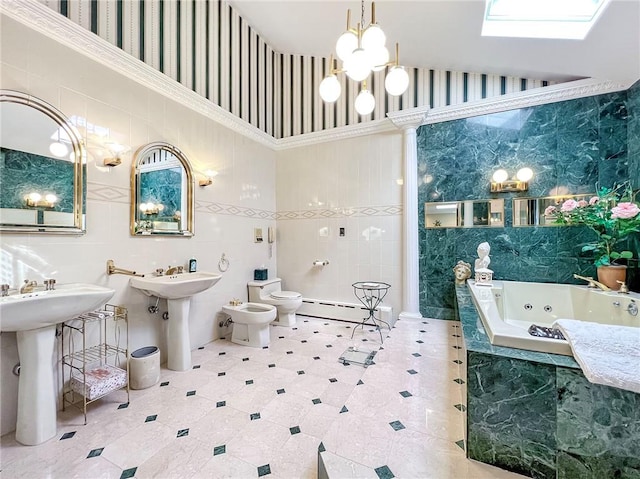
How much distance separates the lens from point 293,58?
4.25 m

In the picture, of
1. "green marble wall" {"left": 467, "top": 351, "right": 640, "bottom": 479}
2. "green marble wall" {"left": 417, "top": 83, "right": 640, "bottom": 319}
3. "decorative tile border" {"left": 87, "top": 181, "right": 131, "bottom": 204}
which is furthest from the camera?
"green marble wall" {"left": 417, "top": 83, "right": 640, "bottom": 319}

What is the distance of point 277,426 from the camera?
1693 mm

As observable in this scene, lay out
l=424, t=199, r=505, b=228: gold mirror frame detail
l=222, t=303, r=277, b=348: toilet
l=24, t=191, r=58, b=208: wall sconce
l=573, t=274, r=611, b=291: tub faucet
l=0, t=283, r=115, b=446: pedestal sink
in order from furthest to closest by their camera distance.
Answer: l=424, t=199, r=505, b=228: gold mirror frame detail < l=222, t=303, r=277, b=348: toilet < l=573, t=274, r=611, b=291: tub faucet < l=24, t=191, r=58, b=208: wall sconce < l=0, t=283, r=115, b=446: pedestal sink

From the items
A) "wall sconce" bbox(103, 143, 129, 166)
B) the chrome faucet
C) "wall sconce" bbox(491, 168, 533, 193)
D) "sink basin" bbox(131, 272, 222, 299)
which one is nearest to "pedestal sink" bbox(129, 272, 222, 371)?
"sink basin" bbox(131, 272, 222, 299)

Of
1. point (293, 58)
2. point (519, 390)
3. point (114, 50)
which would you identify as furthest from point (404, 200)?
point (114, 50)

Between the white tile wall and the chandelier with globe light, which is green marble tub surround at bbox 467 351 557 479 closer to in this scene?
the chandelier with globe light

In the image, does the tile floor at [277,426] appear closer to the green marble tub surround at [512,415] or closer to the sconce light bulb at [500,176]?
the green marble tub surround at [512,415]

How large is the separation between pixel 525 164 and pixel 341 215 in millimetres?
2206

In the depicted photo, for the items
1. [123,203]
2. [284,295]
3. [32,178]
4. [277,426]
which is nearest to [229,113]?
[123,203]

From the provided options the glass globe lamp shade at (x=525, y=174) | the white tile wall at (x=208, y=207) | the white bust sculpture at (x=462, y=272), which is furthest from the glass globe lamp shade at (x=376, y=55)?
the white bust sculpture at (x=462, y=272)

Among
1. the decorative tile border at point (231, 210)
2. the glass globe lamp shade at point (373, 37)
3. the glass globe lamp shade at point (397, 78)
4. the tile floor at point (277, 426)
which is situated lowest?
the tile floor at point (277, 426)

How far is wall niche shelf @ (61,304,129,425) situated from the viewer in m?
1.82

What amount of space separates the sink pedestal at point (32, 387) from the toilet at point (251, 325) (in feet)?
5.05

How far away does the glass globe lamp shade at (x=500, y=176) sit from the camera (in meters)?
3.03
